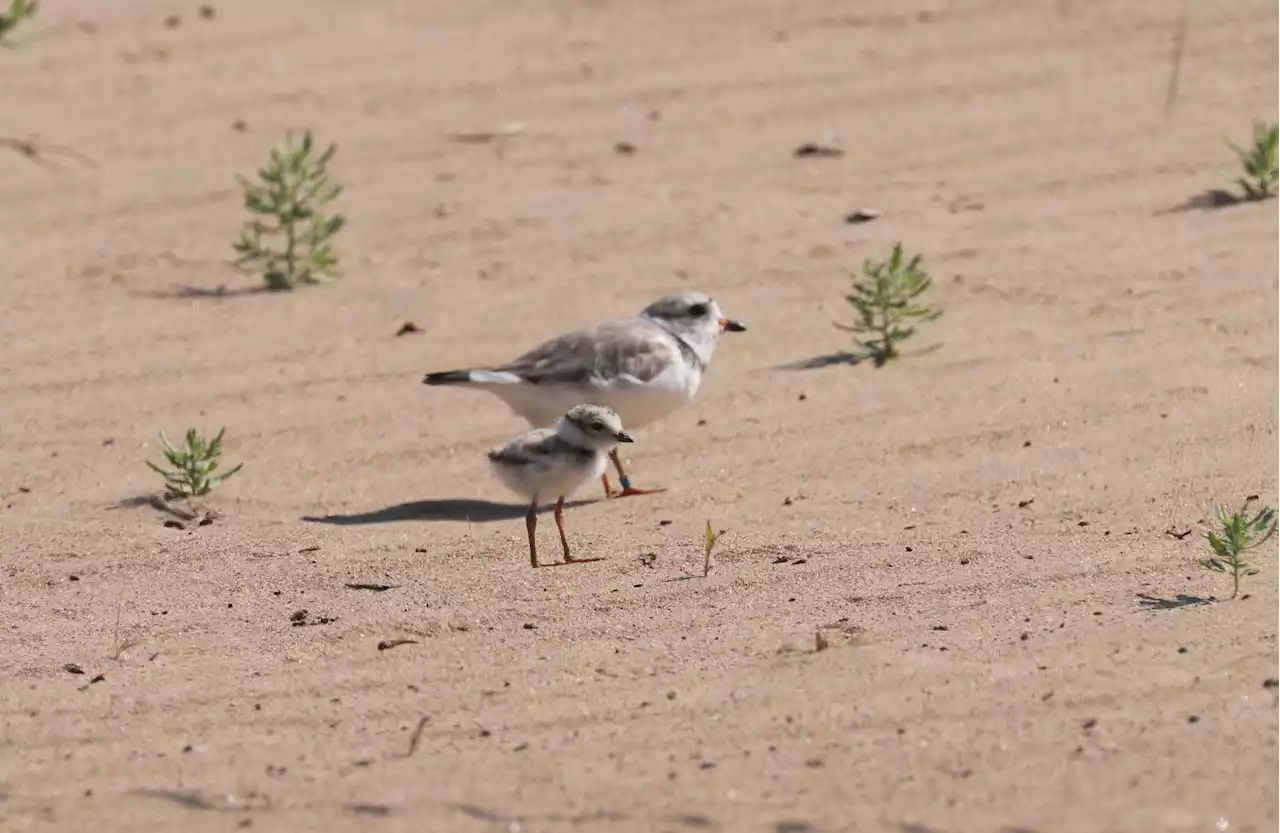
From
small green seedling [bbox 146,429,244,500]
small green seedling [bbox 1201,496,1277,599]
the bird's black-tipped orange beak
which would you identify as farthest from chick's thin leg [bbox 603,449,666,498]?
small green seedling [bbox 1201,496,1277,599]

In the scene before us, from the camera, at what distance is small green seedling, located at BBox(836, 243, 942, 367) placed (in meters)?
8.62

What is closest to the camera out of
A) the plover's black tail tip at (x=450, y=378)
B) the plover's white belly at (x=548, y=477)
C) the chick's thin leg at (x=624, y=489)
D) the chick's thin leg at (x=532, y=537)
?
the chick's thin leg at (x=532, y=537)

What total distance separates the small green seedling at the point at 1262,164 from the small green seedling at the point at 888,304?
1897mm

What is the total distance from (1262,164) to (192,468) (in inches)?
204

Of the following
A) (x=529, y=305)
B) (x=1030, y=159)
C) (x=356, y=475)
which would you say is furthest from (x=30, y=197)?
(x=1030, y=159)

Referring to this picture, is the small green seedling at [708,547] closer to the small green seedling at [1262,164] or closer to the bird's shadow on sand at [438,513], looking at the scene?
the bird's shadow on sand at [438,513]

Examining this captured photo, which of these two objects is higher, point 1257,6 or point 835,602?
point 1257,6

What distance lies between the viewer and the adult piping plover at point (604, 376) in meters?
8.21

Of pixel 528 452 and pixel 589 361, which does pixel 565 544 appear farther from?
pixel 589 361

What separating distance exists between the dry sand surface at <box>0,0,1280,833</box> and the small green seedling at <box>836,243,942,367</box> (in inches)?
5.6

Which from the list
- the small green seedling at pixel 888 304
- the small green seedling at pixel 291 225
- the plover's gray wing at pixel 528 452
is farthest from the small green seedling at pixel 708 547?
the small green seedling at pixel 291 225

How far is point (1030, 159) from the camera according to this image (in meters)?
10.8

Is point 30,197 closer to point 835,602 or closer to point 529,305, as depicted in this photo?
point 529,305

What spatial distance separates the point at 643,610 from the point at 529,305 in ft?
11.9
